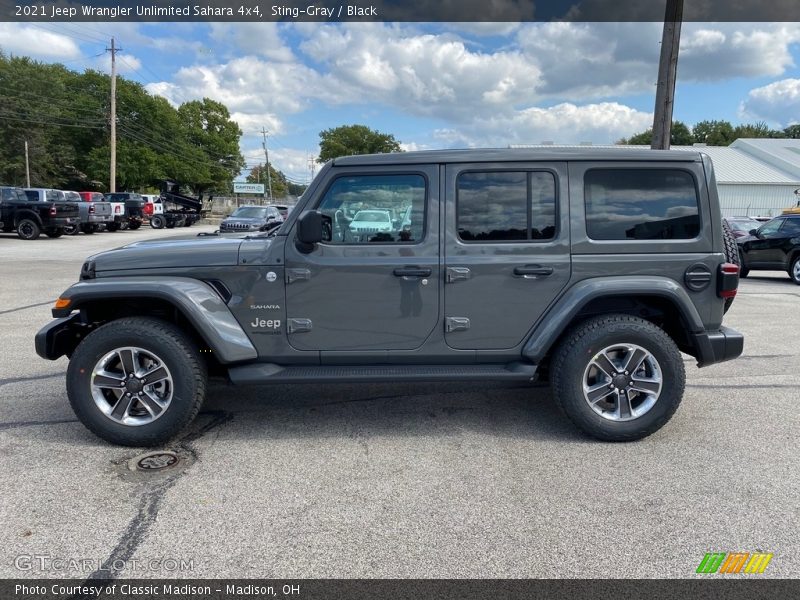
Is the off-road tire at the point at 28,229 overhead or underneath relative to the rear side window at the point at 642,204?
overhead

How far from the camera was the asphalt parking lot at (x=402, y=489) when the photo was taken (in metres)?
2.53

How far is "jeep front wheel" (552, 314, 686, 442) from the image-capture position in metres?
3.70

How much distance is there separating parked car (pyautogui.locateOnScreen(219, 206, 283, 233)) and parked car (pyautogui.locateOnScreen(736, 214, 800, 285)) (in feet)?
47.2

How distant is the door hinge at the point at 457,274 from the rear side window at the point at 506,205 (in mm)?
228

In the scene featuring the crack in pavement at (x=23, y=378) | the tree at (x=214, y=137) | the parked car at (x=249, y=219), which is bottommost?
the crack in pavement at (x=23, y=378)

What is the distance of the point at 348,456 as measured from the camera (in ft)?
11.7

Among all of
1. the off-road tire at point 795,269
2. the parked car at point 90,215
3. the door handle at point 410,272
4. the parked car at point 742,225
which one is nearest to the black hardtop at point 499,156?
the door handle at point 410,272

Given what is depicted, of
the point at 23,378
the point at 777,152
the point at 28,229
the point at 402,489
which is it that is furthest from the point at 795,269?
the point at 777,152

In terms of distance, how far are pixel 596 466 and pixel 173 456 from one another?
2720mm

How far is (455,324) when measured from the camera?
376 centimetres

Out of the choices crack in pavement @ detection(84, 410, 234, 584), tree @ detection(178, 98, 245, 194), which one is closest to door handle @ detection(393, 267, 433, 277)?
crack in pavement @ detection(84, 410, 234, 584)

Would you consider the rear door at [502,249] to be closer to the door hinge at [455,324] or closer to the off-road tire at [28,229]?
the door hinge at [455,324]

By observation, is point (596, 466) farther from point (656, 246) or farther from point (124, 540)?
point (124, 540)
